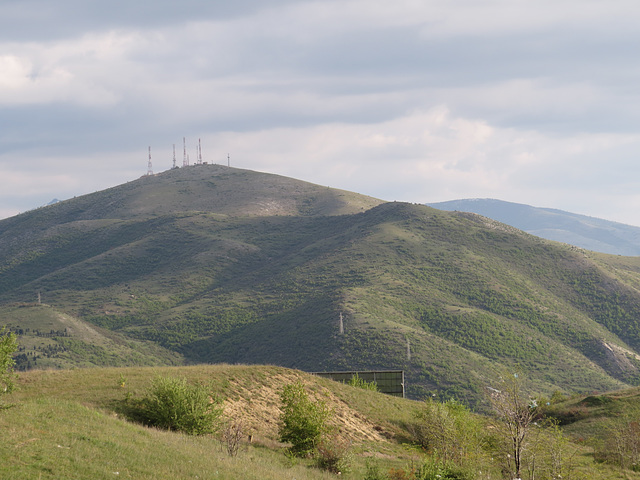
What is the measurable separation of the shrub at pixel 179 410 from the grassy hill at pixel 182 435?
3.16 ft

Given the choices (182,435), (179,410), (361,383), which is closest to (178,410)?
(179,410)

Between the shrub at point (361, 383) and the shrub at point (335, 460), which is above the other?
the shrub at point (335, 460)

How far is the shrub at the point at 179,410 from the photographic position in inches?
1136

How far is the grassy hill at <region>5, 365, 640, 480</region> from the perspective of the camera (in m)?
19.9

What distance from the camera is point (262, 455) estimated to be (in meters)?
28.5

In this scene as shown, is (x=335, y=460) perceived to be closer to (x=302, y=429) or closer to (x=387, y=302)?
(x=302, y=429)

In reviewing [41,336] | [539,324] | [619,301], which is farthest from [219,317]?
[619,301]

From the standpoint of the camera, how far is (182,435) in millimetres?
26891

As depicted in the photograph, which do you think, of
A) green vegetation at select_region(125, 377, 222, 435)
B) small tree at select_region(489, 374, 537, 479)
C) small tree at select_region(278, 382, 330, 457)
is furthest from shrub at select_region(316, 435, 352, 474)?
small tree at select_region(489, 374, 537, 479)

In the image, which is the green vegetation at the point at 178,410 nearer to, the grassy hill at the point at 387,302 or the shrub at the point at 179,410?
the shrub at the point at 179,410

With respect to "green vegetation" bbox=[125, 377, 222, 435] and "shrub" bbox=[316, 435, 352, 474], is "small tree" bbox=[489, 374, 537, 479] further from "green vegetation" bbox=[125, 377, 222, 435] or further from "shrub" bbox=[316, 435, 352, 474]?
"green vegetation" bbox=[125, 377, 222, 435]

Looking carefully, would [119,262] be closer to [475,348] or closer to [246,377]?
[475,348]

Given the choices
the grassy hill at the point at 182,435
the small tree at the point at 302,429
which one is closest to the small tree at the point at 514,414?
the grassy hill at the point at 182,435

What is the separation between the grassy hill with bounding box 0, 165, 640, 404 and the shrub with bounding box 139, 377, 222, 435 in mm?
63418
